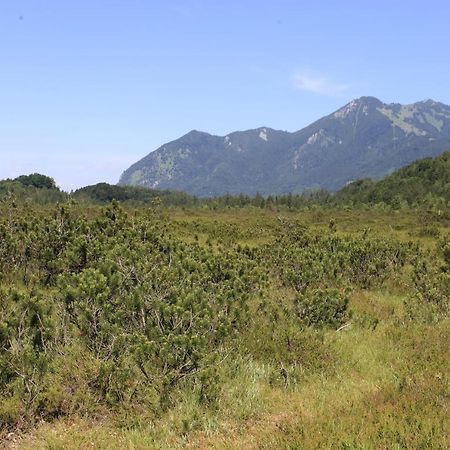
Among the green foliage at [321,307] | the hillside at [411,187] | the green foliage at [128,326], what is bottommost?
the green foliage at [321,307]

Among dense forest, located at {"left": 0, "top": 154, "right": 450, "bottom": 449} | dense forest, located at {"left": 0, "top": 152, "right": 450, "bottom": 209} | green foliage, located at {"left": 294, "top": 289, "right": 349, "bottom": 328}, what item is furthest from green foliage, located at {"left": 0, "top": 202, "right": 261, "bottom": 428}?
dense forest, located at {"left": 0, "top": 152, "right": 450, "bottom": 209}

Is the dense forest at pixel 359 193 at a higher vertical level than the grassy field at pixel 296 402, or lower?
higher

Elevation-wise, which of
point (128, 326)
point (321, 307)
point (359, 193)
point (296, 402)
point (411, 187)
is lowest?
point (296, 402)

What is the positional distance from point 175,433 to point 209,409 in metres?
0.51

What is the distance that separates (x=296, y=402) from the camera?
5273 millimetres

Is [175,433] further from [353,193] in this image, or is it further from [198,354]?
[353,193]

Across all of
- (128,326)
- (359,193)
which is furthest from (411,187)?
(128,326)

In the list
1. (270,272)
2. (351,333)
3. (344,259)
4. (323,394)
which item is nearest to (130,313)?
(323,394)

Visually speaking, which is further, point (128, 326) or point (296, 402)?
point (128, 326)

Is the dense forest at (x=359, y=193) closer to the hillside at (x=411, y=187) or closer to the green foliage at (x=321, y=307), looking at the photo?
the hillside at (x=411, y=187)

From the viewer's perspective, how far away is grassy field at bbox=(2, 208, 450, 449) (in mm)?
4258

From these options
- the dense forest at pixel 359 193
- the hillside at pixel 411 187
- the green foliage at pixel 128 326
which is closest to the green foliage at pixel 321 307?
the green foliage at pixel 128 326

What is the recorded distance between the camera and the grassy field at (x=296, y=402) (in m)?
4.26

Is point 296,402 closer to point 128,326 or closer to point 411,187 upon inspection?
point 128,326
